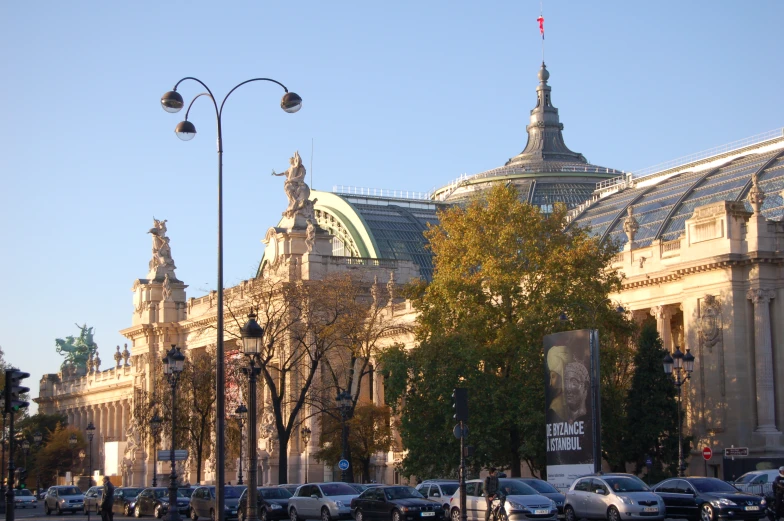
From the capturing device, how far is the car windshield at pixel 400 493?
46094 millimetres

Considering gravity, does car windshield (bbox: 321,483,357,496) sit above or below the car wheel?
above

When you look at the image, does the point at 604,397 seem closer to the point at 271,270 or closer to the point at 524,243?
the point at 524,243

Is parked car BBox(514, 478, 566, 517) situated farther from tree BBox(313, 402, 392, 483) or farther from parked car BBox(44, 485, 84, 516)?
parked car BBox(44, 485, 84, 516)

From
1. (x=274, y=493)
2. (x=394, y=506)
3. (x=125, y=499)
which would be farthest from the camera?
(x=125, y=499)

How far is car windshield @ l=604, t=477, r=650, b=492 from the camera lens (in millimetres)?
41219

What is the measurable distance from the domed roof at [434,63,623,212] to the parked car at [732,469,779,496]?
238ft

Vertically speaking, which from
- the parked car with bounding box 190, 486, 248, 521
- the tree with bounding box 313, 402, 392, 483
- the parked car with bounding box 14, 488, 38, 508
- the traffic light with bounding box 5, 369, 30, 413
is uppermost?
the traffic light with bounding box 5, 369, 30, 413

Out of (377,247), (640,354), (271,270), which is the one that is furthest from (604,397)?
(377,247)

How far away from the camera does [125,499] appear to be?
72125mm

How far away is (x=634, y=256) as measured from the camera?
251 ft

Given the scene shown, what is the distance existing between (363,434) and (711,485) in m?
35.0

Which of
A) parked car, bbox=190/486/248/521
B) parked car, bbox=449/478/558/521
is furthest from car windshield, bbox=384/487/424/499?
parked car, bbox=190/486/248/521

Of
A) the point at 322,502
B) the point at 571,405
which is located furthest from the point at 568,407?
the point at 322,502

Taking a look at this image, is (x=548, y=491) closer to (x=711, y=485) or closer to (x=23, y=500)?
(x=711, y=485)
